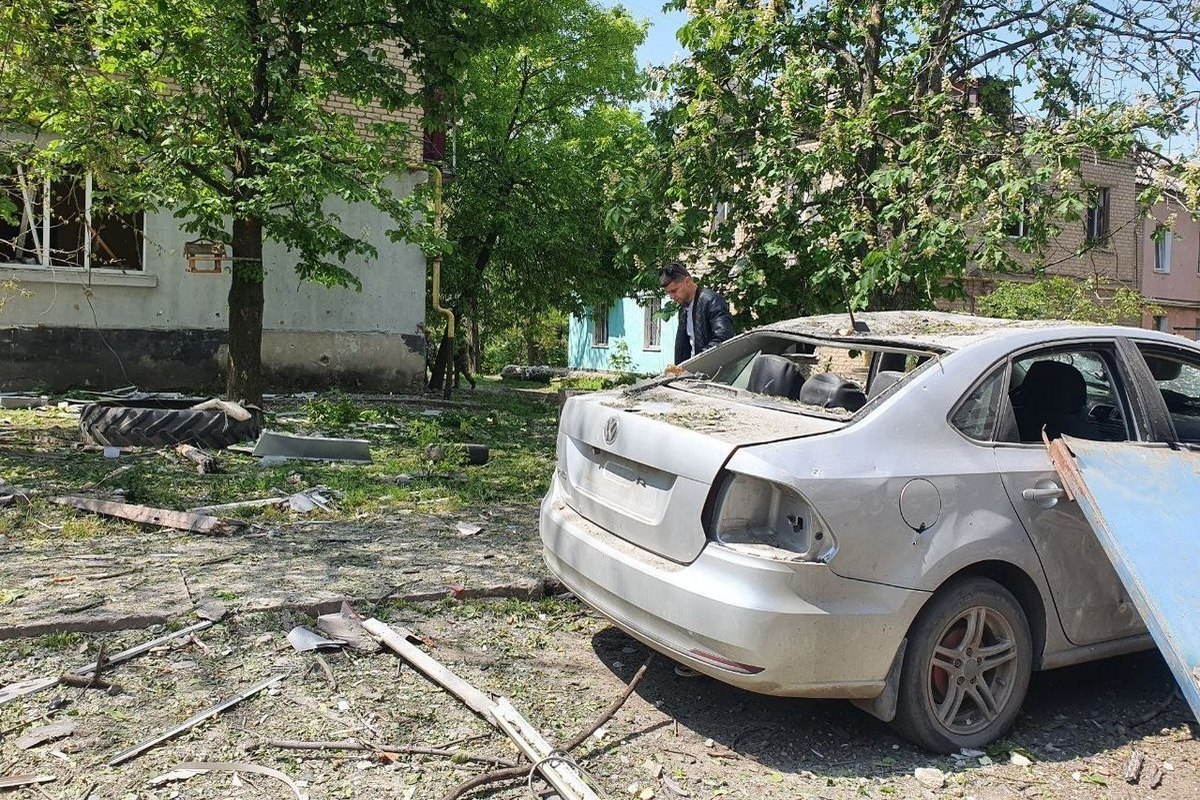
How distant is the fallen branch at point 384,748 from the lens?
3275mm

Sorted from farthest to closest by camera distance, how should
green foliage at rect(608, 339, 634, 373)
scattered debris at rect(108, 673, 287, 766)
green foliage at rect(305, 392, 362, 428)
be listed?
green foliage at rect(608, 339, 634, 373) < green foliage at rect(305, 392, 362, 428) < scattered debris at rect(108, 673, 287, 766)

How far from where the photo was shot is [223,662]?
3955 millimetres

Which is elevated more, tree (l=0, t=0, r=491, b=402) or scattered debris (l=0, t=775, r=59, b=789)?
tree (l=0, t=0, r=491, b=402)

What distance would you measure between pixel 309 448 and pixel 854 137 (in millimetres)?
6100

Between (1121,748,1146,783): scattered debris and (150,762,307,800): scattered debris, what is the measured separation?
115 inches

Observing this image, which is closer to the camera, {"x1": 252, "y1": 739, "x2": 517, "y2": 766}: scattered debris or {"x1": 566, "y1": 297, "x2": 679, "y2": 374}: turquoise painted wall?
{"x1": 252, "y1": 739, "x2": 517, "y2": 766}: scattered debris

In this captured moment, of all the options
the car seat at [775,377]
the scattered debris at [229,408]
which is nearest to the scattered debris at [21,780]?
the car seat at [775,377]

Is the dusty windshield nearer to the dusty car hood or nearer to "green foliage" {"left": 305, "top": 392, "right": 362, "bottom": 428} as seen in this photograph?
the dusty car hood

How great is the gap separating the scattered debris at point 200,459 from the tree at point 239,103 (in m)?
2.15

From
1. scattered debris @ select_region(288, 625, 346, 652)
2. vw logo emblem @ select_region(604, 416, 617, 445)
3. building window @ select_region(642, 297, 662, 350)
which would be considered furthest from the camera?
building window @ select_region(642, 297, 662, 350)

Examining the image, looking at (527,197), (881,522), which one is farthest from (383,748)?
(527,197)

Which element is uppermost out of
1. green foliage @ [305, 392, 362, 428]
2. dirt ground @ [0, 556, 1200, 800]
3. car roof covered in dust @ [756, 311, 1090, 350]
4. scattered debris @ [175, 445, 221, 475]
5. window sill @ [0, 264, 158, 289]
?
window sill @ [0, 264, 158, 289]

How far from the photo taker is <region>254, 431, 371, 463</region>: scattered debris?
8.80m

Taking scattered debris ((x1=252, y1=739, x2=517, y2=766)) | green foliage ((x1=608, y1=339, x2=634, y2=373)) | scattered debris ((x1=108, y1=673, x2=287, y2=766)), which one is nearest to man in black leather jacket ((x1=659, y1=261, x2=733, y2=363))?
scattered debris ((x1=108, y1=673, x2=287, y2=766))
